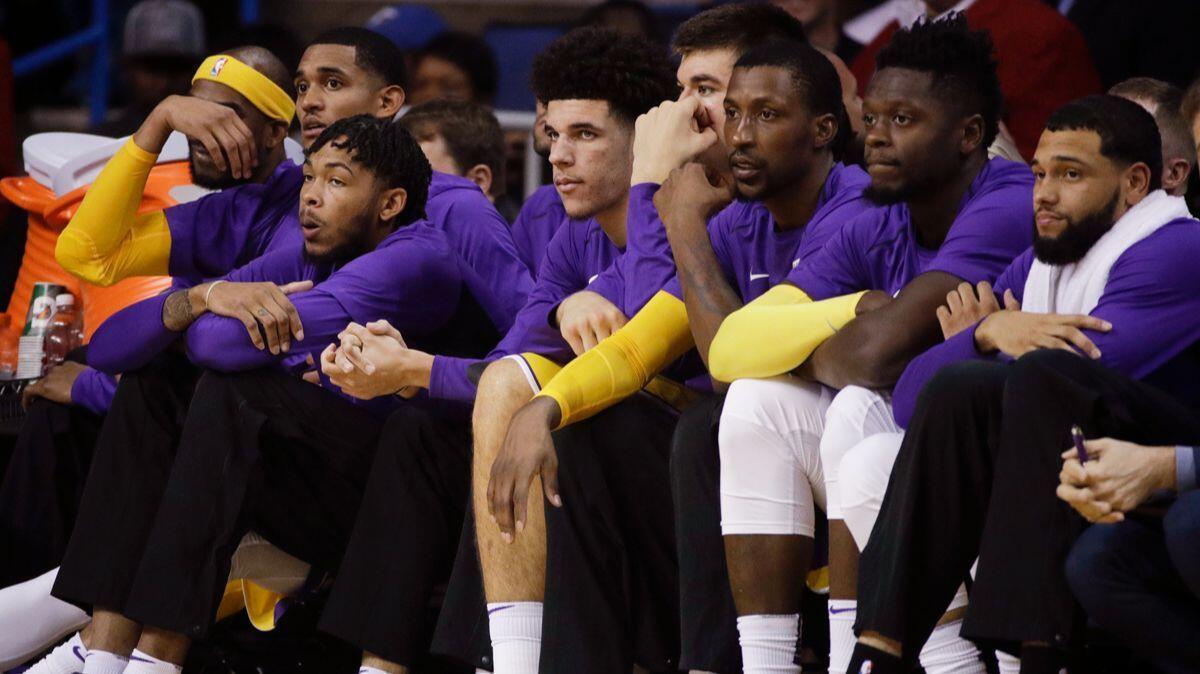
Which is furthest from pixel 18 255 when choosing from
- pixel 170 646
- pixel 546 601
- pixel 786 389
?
pixel 786 389

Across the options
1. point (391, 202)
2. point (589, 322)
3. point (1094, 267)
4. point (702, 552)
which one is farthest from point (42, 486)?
point (1094, 267)

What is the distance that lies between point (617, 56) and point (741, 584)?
62.6 inches

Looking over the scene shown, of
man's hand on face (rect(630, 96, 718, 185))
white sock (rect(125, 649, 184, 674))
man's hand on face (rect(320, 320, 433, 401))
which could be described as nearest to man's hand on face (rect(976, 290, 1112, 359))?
man's hand on face (rect(630, 96, 718, 185))

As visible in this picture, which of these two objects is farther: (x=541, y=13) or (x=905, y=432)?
(x=541, y=13)

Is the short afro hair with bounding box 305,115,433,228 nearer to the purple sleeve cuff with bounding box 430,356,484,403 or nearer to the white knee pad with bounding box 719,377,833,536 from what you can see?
the purple sleeve cuff with bounding box 430,356,484,403

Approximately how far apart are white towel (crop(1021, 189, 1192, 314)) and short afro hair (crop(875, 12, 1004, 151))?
0.49 meters

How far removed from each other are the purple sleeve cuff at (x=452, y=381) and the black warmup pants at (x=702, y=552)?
2.11 feet

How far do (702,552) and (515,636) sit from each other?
47cm

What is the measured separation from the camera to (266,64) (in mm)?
5066

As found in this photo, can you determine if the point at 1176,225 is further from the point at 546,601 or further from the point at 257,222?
the point at 257,222

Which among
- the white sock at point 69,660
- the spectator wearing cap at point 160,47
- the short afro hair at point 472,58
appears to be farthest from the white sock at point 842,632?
the spectator wearing cap at point 160,47

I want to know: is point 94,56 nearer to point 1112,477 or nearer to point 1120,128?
point 1120,128

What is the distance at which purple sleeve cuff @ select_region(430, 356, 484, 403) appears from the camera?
4.11 m

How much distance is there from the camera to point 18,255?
239 inches
